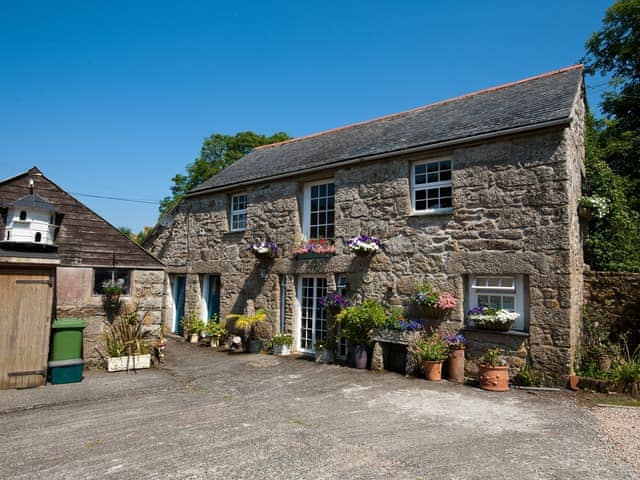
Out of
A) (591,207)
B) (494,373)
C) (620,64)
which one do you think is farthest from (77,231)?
(620,64)

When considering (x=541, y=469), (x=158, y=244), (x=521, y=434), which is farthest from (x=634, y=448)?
(x=158, y=244)

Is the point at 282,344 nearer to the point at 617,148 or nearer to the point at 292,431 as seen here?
the point at 292,431

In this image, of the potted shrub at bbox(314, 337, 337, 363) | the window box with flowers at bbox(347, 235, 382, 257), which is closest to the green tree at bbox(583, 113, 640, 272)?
the window box with flowers at bbox(347, 235, 382, 257)

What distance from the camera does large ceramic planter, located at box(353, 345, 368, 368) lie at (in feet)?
30.8

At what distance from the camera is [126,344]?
904 centimetres

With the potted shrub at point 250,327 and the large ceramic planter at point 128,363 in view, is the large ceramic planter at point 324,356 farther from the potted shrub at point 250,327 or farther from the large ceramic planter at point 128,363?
the large ceramic planter at point 128,363

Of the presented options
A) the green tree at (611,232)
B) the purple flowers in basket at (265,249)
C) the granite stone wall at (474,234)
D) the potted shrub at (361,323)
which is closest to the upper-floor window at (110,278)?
the purple flowers in basket at (265,249)

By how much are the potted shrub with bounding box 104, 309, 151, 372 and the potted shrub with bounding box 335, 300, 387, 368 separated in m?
4.36

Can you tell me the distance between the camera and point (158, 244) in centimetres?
1645

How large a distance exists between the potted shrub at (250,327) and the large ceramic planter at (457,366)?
5302 millimetres

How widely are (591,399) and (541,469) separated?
11.2 feet

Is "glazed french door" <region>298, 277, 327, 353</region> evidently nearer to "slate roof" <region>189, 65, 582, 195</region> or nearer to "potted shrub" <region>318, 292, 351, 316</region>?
"potted shrub" <region>318, 292, 351, 316</region>

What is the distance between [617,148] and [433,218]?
27.9 feet

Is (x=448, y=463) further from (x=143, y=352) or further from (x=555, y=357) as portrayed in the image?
(x=143, y=352)
